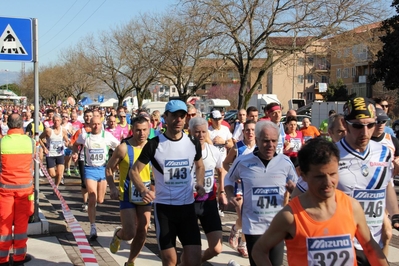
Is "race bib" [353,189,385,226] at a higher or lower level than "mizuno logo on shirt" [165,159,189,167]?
lower

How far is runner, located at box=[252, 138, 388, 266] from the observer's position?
267 centimetres

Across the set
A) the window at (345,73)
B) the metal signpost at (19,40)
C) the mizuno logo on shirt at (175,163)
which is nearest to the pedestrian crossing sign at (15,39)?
the metal signpost at (19,40)

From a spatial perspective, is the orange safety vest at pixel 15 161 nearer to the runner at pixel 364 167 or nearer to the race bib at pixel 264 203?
the race bib at pixel 264 203

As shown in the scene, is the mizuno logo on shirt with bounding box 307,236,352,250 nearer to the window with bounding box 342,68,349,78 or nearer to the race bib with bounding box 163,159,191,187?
the race bib with bounding box 163,159,191,187

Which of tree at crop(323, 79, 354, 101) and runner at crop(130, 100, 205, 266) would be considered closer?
runner at crop(130, 100, 205, 266)

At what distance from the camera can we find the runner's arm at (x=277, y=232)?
268 cm

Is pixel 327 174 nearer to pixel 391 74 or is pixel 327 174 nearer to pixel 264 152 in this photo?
pixel 264 152

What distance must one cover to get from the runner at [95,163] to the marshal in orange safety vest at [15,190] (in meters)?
1.37

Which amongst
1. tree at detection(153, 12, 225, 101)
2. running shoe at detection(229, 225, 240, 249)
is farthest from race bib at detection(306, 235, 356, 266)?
tree at detection(153, 12, 225, 101)

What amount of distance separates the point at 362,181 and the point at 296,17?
18002 millimetres

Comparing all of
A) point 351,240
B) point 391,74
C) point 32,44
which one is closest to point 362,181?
point 351,240

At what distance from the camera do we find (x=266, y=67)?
22.4 metres

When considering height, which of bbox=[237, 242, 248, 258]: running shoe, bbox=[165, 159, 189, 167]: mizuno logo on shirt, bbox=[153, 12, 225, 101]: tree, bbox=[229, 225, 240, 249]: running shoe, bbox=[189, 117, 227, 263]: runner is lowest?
bbox=[237, 242, 248, 258]: running shoe

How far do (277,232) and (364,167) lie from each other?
3.80 ft
